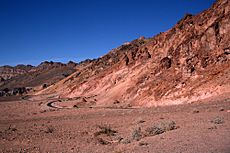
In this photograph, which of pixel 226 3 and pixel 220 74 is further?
pixel 226 3

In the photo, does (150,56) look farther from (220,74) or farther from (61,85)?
(61,85)

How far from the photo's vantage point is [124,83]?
47.6m

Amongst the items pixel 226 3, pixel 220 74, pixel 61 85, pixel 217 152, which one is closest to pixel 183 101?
pixel 220 74

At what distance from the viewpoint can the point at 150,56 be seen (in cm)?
5134

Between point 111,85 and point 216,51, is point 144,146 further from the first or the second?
point 111,85

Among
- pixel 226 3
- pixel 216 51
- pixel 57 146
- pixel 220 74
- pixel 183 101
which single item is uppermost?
pixel 226 3

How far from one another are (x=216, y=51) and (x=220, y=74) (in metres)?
4.73

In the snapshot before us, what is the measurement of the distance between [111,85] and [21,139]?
125 feet

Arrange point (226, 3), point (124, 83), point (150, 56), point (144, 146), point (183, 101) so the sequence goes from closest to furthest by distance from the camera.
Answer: point (144, 146) → point (183, 101) → point (226, 3) → point (124, 83) → point (150, 56)

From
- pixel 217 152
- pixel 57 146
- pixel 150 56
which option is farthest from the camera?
pixel 150 56

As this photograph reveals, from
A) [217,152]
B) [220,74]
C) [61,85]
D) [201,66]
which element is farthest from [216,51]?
[61,85]

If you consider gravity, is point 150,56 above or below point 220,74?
above

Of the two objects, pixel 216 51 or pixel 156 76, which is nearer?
pixel 216 51

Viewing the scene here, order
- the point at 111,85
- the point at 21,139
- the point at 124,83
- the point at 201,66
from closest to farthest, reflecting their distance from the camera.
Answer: the point at 21,139
the point at 201,66
the point at 124,83
the point at 111,85
